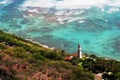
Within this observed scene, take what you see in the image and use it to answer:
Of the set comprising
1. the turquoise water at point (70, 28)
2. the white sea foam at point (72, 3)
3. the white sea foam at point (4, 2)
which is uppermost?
the white sea foam at point (4, 2)

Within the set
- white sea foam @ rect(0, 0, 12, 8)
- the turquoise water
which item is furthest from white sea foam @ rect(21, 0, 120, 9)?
white sea foam @ rect(0, 0, 12, 8)

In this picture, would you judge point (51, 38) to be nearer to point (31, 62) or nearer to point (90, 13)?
point (90, 13)

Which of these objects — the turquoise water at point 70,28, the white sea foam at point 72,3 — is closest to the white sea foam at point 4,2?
the turquoise water at point 70,28

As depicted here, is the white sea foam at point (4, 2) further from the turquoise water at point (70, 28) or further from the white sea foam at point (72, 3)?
the white sea foam at point (72, 3)

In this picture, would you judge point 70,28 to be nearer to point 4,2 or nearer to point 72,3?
point 72,3

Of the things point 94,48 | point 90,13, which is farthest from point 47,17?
point 94,48

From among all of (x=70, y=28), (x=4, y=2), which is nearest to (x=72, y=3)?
(x=70, y=28)
